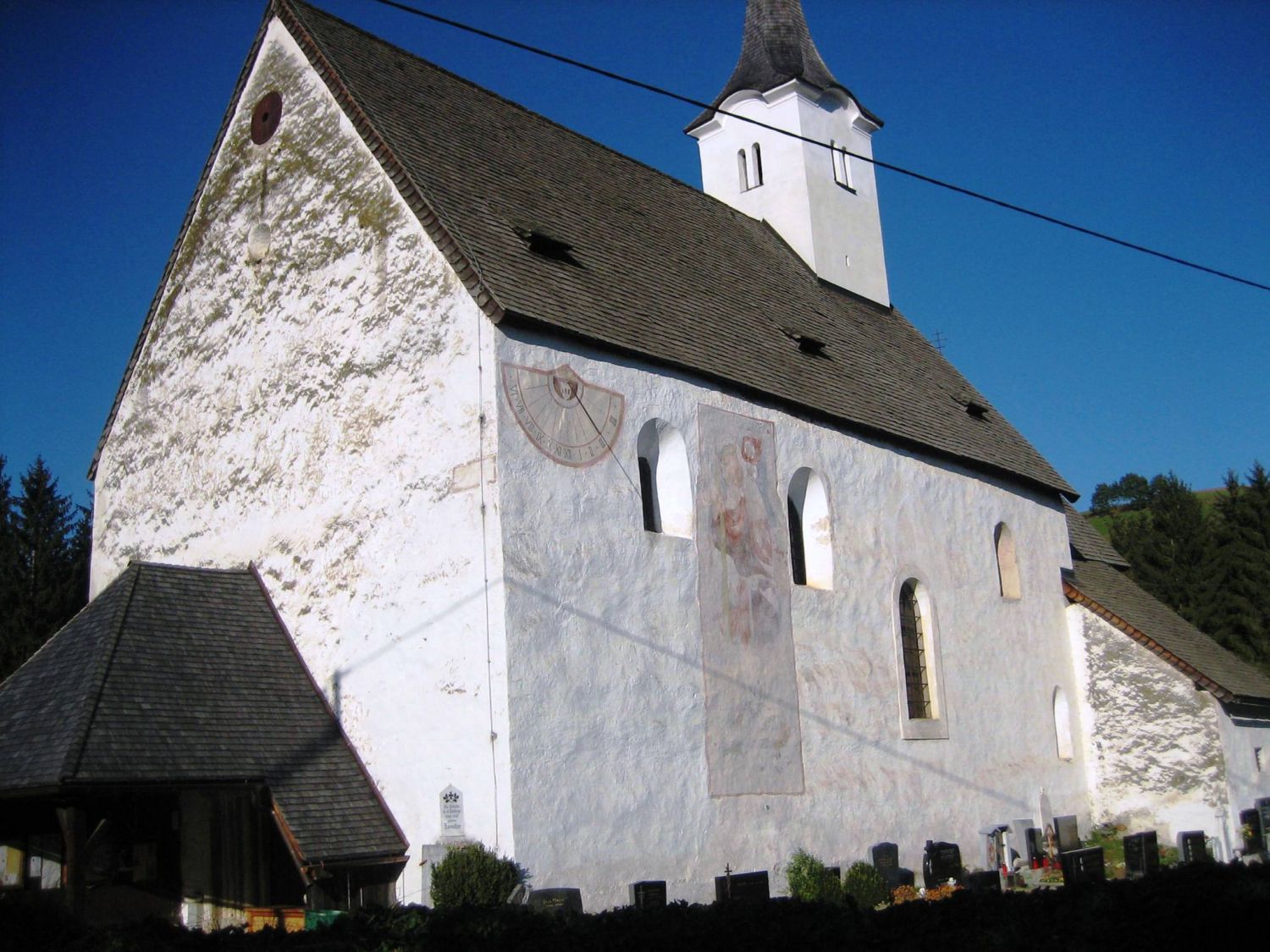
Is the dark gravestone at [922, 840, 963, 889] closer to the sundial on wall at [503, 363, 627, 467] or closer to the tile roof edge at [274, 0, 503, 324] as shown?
the sundial on wall at [503, 363, 627, 467]

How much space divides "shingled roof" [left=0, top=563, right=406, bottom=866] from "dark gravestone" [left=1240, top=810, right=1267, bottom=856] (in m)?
15.7

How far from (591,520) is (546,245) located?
160 inches

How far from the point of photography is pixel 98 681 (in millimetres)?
13086

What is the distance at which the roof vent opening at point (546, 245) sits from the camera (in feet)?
53.3

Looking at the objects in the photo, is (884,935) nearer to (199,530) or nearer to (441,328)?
(441,328)

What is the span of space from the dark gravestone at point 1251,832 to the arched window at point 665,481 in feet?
42.3

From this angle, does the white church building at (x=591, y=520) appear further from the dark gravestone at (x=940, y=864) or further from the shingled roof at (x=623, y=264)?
the dark gravestone at (x=940, y=864)

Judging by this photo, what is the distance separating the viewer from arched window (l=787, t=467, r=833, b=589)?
1833 cm

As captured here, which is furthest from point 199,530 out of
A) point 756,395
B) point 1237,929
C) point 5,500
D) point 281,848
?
point 5,500

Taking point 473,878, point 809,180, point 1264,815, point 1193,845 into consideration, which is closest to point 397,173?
point 473,878

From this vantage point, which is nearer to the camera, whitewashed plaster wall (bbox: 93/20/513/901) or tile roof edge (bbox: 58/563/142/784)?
tile roof edge (bbox: 58/563/142/784)

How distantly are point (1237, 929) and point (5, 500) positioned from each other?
29.8 metres

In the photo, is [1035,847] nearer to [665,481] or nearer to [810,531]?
[810,531]

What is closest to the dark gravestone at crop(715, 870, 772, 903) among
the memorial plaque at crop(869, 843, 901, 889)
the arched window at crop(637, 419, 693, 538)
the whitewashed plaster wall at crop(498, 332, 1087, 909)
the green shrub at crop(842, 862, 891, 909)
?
the whitewashed plaster wall at crop(498, 332, 1087, 909)
